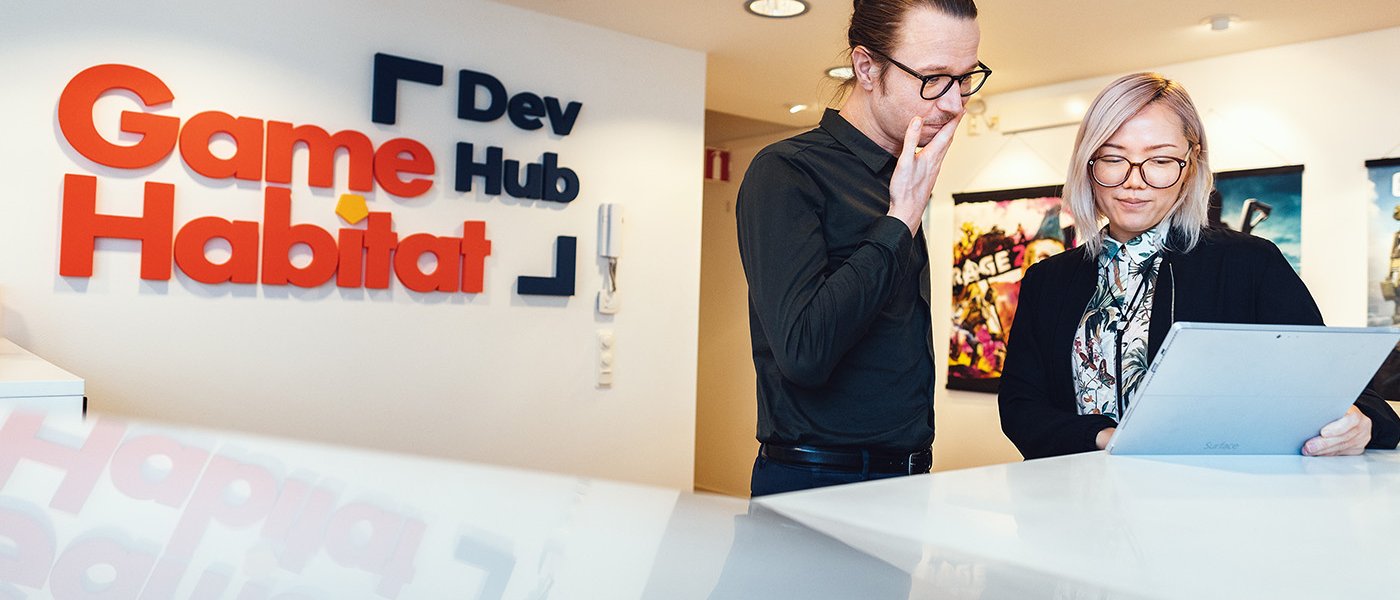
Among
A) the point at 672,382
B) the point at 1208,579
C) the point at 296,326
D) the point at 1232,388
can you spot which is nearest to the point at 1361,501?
the point at 1232,388

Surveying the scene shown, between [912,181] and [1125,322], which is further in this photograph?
[1125,322]

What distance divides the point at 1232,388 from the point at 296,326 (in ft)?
10.8

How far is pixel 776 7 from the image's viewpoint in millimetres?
4176

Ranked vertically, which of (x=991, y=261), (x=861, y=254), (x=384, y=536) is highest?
(x=991, y=261)

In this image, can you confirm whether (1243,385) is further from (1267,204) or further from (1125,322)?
(1267,204)

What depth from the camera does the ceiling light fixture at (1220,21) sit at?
420 cm

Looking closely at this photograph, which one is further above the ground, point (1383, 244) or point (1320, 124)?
point (1320, 124)

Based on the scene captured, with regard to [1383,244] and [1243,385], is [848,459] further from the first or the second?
[1383,244]

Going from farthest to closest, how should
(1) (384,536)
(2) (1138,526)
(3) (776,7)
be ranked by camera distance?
(3) (776,7), (2) (1138,526), (1) (384,536)

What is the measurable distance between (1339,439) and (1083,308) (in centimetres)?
51

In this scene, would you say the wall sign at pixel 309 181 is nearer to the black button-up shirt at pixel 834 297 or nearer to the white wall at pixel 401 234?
the white wall at pixel 401 234

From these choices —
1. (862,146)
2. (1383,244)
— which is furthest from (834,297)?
(1383,244)

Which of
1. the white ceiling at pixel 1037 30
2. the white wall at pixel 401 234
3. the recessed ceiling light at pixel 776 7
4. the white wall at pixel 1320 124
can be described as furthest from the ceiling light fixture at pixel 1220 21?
the white wall at pixel 401 234

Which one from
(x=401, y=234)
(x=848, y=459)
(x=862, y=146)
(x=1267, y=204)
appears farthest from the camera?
(x=1267, y=204)
